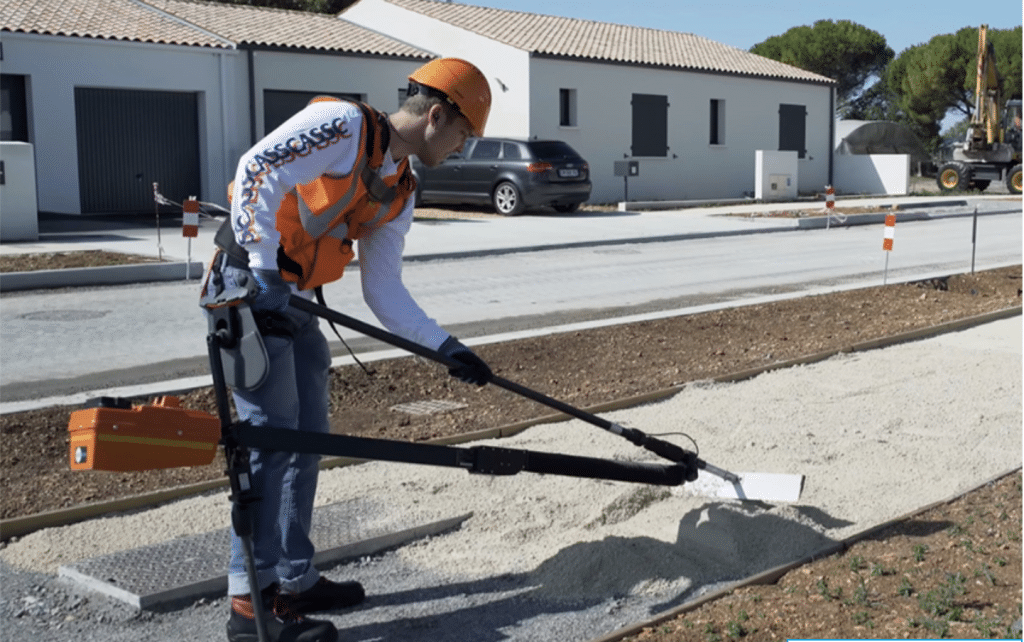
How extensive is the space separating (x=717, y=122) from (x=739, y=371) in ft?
94.5

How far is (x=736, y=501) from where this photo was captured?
4.97 metres

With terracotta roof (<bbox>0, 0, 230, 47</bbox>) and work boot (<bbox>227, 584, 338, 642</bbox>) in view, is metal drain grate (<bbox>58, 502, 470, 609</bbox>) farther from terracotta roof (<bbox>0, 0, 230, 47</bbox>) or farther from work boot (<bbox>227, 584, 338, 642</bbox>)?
terracotta roof (<bbox>0, 0, 230, 47</bbox>)

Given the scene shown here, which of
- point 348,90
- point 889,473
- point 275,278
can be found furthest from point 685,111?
point 275,278

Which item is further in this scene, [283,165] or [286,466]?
[286,466]

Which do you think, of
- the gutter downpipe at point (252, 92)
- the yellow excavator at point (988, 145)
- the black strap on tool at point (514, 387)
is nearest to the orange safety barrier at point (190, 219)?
the black strap on tool at point (514, 387)

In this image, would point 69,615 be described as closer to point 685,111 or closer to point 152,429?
point 152,429

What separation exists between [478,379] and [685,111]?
3107 centimetres

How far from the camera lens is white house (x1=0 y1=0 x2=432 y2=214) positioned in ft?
74.5

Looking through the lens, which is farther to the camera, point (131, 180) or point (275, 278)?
point (131, 180)

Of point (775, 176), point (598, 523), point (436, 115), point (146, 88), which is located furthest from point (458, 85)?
point (775, 176)

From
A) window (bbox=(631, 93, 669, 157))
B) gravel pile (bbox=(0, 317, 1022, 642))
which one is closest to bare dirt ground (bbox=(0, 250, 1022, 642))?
gravel pile (bbox=(0, 317, 1022, 642))

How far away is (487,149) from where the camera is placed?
81.7ft

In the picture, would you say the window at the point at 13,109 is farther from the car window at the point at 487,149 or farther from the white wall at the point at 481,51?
the white wall at the point at 481,51

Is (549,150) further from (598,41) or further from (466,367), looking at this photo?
(466,367)
